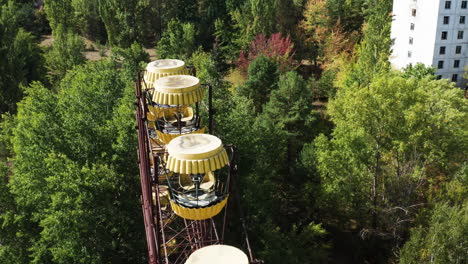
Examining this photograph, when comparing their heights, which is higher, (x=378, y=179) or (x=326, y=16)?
(x=326, y=16)

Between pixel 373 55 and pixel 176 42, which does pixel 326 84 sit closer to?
pixel 373 55

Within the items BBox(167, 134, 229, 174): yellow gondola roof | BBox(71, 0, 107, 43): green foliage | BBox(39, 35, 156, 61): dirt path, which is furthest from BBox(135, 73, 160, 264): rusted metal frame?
BBox(71, 0, 107, 43): green foliage

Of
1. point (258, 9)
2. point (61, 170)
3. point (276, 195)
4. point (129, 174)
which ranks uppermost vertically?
point (258, 9)

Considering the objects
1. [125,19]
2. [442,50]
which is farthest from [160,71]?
[125,19]

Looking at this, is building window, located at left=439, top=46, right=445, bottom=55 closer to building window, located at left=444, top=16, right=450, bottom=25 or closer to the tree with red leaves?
building window, located at left=444, top=16, right=450, bottom=25

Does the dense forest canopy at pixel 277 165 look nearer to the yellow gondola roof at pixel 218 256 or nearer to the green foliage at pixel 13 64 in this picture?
the green foliage at pixel 13 64

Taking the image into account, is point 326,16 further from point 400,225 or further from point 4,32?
point 4,32

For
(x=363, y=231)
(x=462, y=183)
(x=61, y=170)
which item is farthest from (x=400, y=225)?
(x=61, y=170)
